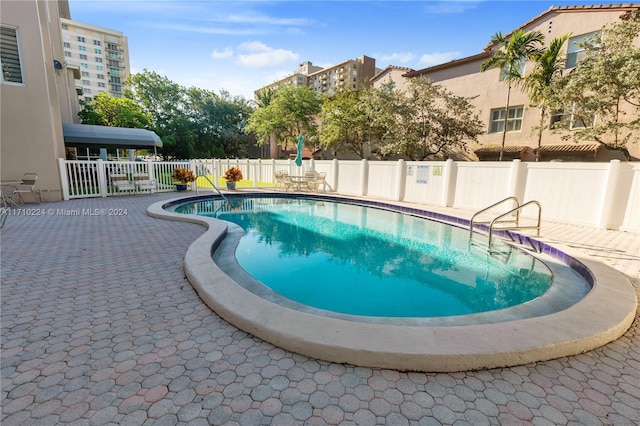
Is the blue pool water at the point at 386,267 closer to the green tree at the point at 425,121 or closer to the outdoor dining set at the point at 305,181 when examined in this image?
the outdoor dining set at the point at 305,181

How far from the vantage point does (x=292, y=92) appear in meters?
27.4

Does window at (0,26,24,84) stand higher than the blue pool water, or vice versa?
window at (0,26,24,84)

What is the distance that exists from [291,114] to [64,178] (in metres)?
20.1

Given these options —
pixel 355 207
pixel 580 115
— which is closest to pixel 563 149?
pixel 580 115

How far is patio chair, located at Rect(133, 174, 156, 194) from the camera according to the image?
11.9 meters

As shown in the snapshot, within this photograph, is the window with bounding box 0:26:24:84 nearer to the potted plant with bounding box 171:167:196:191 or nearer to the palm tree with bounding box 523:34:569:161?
the potted plant with bounding box 171:167:196:191

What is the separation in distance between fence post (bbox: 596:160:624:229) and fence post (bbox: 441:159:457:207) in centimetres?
377

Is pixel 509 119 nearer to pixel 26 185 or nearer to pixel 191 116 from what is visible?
pixel 26 185

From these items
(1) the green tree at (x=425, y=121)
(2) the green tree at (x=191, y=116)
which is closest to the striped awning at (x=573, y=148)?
(1) the green tree at (x=425, y=121)

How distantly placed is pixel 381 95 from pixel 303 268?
45.5ft

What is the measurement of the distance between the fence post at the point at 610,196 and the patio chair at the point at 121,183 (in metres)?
15.0

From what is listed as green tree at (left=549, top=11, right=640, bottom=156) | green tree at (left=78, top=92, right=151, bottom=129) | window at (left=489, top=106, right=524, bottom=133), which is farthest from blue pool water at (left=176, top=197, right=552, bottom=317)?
green tree at (left=78, top=92, right=151, bottom=129)

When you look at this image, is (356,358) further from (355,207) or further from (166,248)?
(355,207)

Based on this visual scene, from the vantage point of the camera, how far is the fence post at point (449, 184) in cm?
988
